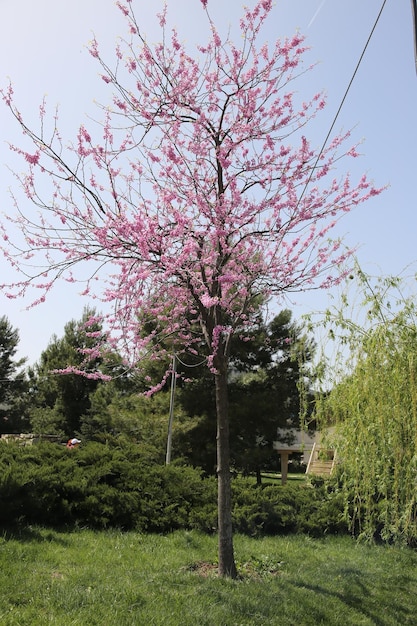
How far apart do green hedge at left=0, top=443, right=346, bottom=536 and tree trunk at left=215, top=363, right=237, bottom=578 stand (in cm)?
148

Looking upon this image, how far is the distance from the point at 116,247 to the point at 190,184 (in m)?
1.17

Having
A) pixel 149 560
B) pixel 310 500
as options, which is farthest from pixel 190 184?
pixel 310 500

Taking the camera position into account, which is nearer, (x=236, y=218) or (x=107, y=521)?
(x=236, y=218)

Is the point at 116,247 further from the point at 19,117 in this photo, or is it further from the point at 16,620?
the point at 16,620

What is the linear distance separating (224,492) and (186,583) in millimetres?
1080

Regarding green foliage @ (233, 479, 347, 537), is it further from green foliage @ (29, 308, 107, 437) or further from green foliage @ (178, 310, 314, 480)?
green foliage @ (29, 308, 107, 437)

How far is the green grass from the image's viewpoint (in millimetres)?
3846

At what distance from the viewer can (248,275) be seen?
20.2 ft

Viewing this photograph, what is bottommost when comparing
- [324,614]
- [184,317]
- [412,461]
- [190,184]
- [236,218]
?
[324,614]

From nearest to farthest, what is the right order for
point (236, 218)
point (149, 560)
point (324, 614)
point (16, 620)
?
point (16, 620) < point (324, 614) < point (149, 560) < point (236, 218)

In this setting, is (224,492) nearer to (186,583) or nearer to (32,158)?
(186,583)

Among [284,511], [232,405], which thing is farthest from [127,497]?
[232,405]

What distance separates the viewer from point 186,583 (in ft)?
15.5

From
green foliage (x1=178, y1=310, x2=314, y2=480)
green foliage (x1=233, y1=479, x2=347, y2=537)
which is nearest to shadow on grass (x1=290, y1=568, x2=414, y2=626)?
green foliage (x1=233, y1=479, x2=347, y2=537)
